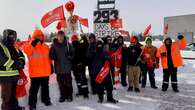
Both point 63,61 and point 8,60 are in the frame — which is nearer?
point 8,60

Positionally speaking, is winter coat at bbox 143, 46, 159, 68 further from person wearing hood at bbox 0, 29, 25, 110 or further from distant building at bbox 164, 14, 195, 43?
distant building at bbox 164, 14, 195, 43

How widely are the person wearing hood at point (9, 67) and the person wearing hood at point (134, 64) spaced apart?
15.4 ft

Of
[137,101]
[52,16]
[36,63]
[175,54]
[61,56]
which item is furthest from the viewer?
[175,54]

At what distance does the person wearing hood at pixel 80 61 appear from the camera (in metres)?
9.79

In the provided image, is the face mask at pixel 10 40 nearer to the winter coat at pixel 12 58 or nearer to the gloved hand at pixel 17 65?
the winter coat at pixel 12 58

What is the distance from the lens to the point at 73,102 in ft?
30.6

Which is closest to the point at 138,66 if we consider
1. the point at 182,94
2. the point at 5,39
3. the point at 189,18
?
the point at 182,94

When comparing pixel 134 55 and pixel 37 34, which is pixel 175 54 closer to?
pixel 134 55

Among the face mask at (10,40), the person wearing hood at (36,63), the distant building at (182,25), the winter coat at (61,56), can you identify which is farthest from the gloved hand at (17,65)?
the distant building at (182,25)

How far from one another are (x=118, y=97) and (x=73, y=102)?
58.7 inches

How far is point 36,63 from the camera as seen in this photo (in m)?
8.61

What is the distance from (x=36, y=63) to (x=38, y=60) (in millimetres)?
88

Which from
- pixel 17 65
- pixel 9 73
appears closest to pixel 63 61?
pixel 17 65

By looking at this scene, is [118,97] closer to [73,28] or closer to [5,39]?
[73,28]
